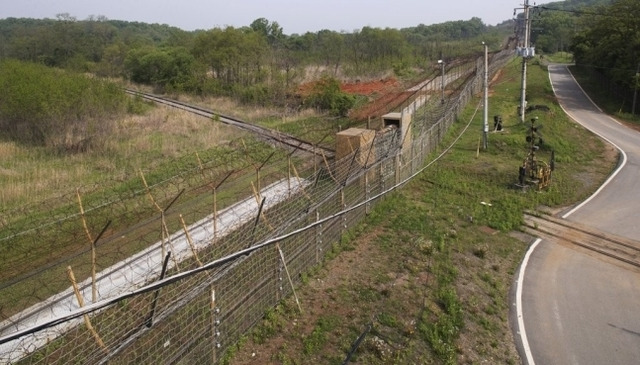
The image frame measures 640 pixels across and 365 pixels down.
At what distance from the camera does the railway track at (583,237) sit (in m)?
11.0

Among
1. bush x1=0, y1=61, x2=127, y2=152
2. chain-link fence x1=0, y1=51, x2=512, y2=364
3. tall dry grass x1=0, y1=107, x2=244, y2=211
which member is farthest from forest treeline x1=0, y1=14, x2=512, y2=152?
chain-link fence x1=0, y1=51, x2=512, y2=364

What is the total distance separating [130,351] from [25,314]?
3.45 meters

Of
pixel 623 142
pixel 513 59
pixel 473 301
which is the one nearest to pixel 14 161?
pixel 473 301

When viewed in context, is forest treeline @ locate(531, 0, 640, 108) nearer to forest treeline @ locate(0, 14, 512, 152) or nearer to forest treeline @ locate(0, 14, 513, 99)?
forest treeline @ locate(0, 14, 512, 152)

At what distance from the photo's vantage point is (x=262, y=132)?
82.6 feet

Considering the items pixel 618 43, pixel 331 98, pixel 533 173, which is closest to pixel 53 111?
pixel 331 98

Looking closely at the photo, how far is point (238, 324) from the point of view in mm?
7160

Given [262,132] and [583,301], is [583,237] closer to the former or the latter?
[583,301]

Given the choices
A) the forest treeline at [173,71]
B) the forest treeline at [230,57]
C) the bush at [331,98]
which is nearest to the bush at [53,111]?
the forest treeline at [173,71]

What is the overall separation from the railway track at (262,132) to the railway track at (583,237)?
5.99 m

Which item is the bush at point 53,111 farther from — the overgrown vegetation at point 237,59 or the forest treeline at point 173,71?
the overgrown vegetation at point 237,59

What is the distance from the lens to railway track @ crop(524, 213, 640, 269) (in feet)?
36.1

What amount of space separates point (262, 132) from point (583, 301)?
18509 mm

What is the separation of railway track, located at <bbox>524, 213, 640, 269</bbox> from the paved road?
0.38 meters
